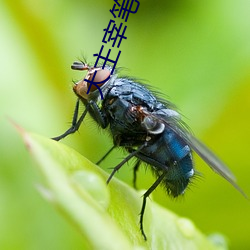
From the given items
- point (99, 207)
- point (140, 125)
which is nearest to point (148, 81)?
point (140, 125)

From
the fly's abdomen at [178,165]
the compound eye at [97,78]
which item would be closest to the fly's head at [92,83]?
the compound eye at [97,78]

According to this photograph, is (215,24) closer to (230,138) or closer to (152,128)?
(230,138)

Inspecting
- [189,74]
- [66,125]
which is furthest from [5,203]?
[189,74]

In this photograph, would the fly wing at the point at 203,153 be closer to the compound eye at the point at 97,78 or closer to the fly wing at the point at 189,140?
the fly wing at the point at 189,140

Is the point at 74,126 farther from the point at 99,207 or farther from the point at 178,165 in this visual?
the point at 99,207

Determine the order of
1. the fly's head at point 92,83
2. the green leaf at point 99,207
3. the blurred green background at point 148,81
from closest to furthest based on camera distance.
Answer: the green leaf at point 99,207
the fly's head at point 92,83
the blurred green background at point 148,81

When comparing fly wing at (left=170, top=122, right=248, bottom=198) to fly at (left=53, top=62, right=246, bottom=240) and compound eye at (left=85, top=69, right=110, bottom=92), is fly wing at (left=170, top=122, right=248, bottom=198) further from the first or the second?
compound eye at (left=85, top=69, right=110, bottom=92)
